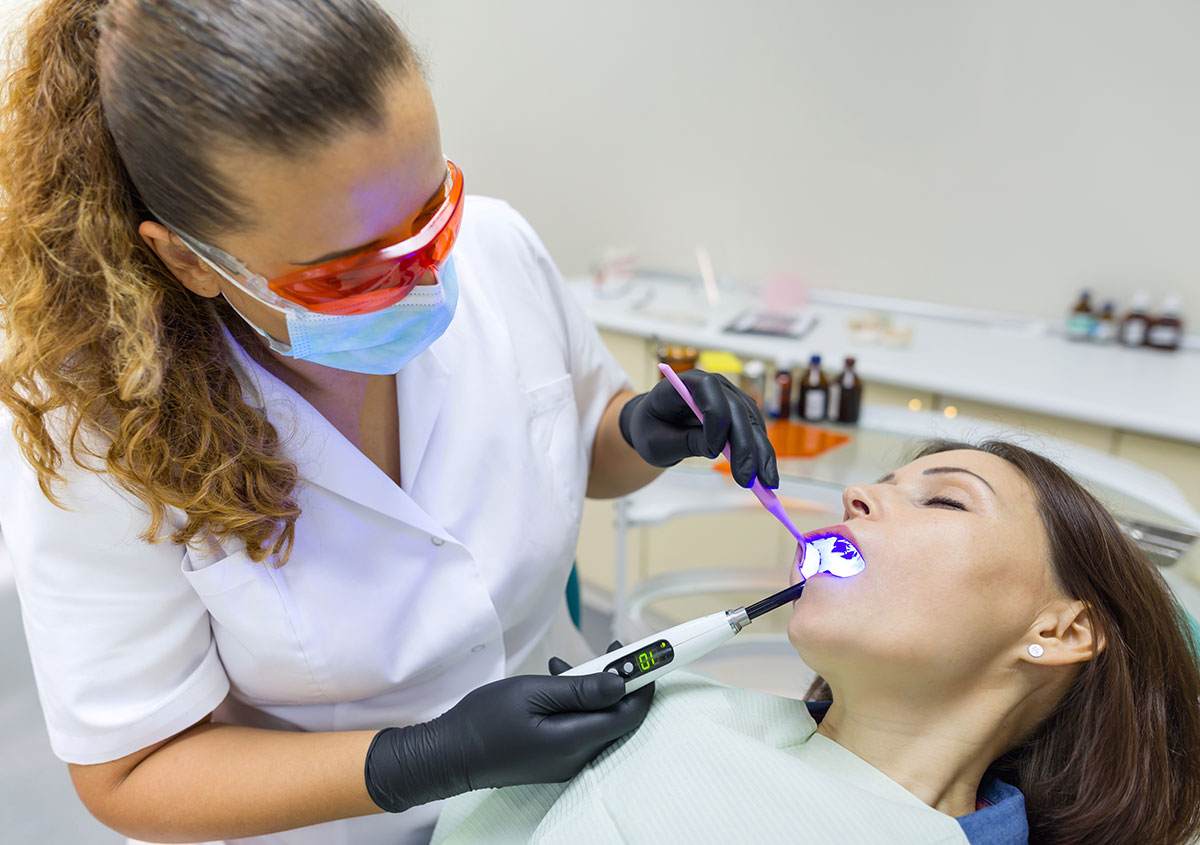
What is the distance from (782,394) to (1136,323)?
1071 millimetres

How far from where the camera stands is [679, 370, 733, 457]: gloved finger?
3.40ft

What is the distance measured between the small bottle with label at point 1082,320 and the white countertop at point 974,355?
0.03 metres

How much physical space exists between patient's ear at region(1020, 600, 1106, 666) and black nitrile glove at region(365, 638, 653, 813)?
0.51m

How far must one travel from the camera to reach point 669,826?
2.89 ft

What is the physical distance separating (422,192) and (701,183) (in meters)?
2.34

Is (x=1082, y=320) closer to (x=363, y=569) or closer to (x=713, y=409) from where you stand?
(x=713, y=409)

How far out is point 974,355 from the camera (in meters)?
2.24

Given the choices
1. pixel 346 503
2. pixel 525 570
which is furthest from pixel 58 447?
pixel 525 570

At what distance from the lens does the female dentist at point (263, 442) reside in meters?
0.71

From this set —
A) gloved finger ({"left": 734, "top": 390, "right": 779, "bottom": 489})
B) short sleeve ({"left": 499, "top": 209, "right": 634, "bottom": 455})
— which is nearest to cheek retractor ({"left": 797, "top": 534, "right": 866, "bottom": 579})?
gloved finger ({"left": 734, "top": 390, "right": 779, "bottom": 489})

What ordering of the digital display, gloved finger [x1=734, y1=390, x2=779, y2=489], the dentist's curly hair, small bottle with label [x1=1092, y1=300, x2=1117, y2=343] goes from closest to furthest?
the dentist's curly hair → the digital display → gloved finger [x1=734, y1=390, x2=779, y2=489] → small bottle with label [x1=1092, y1=300, x2=1117, y2=343]

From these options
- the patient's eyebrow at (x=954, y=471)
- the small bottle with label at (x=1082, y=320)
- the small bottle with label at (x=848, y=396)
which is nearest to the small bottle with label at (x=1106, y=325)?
the small bottle with label at (x=1082, y=320)

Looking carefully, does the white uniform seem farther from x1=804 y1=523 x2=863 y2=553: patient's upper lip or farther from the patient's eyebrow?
the patient's eyebrow

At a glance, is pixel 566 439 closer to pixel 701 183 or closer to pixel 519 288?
pixel 519 288
